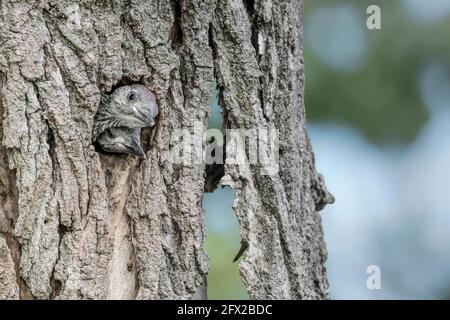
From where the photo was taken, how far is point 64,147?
2920 mm

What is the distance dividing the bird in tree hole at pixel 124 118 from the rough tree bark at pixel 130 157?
1.6 inches

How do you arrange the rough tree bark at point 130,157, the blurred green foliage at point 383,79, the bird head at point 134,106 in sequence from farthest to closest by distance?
1. the blurred green foliage at point 383,79
2. the bird head at point 134,106
3. the rough tree bark at point 130,157

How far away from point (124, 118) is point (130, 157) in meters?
0.13

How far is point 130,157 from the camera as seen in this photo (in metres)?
3.11

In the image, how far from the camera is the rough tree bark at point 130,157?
9.52 ft

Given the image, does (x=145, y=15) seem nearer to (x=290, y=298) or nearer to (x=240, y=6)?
(x=240, y=6)

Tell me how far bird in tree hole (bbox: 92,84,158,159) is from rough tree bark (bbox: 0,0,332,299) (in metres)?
0.04

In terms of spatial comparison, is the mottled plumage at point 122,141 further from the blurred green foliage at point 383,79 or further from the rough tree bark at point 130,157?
the blurred green foliage at point 383,79
